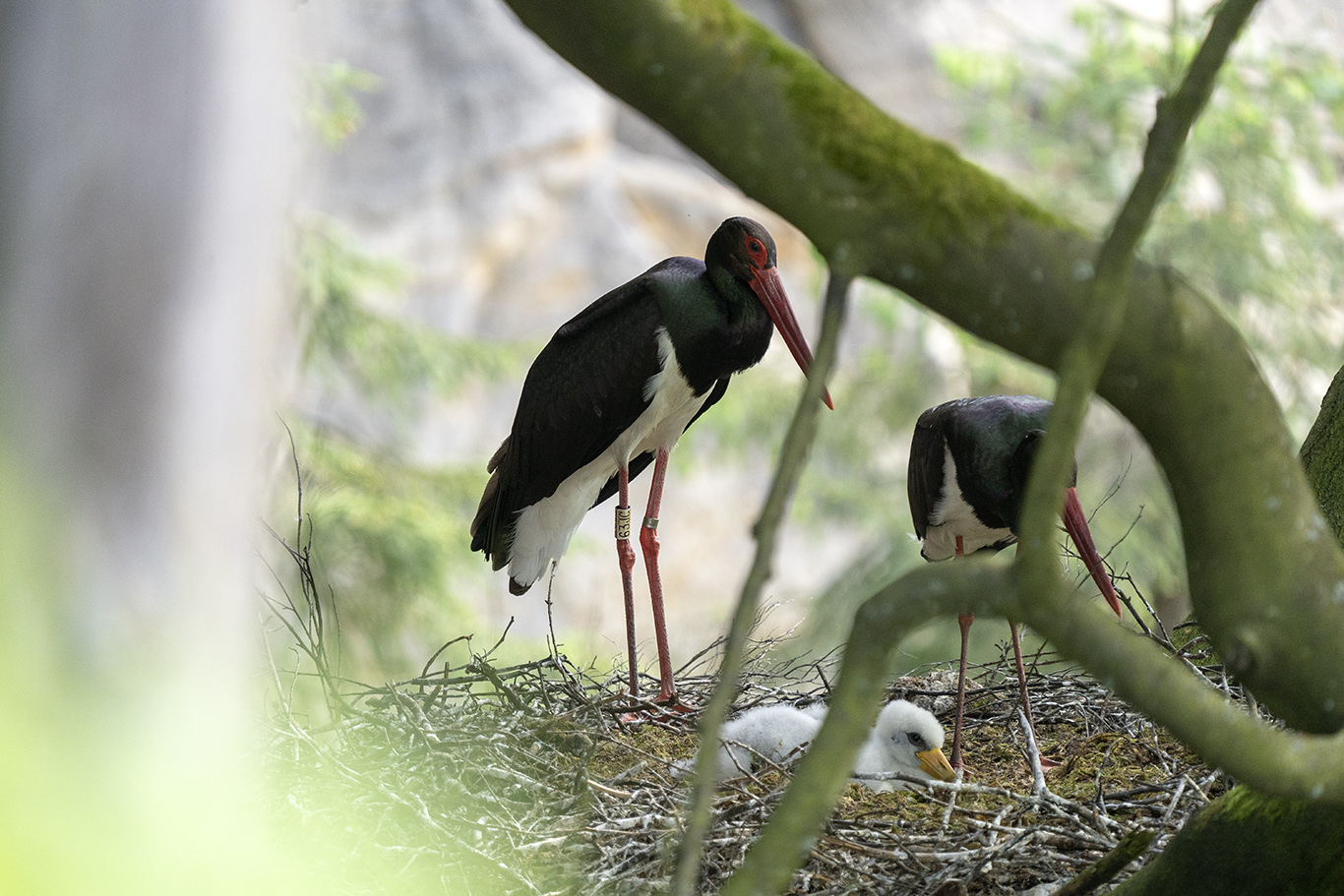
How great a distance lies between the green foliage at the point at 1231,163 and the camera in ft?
24.5

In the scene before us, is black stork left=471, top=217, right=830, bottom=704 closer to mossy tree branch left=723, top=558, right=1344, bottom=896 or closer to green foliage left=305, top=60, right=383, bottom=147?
mossy tree branch left=723, top=558, right=1344, bottom=896

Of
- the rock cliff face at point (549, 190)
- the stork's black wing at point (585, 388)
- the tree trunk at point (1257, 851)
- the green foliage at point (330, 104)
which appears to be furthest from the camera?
the rock cliff face at point (549, 190)

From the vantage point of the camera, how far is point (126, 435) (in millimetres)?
1046

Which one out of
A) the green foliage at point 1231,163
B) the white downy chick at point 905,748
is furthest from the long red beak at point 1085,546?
the green foliage at point 1231,163

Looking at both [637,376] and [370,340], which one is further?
[370,340]

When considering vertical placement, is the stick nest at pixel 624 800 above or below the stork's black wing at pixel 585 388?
below

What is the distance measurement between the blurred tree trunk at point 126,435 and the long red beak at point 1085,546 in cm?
174

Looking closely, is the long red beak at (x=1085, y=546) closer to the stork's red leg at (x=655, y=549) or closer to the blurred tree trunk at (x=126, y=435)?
the stork's red leg at (x=655, y=549)

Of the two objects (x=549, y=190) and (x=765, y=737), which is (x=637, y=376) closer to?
(x=765, y=737)

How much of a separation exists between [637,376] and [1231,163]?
6041mm

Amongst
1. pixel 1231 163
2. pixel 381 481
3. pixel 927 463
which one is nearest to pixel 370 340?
pixel 381 481

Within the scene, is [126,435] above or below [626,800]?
below

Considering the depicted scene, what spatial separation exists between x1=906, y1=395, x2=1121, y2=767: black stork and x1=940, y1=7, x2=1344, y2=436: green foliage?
4.88m

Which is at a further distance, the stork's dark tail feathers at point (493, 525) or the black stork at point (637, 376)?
the stork's dark tail feathers at point (493, 525)
